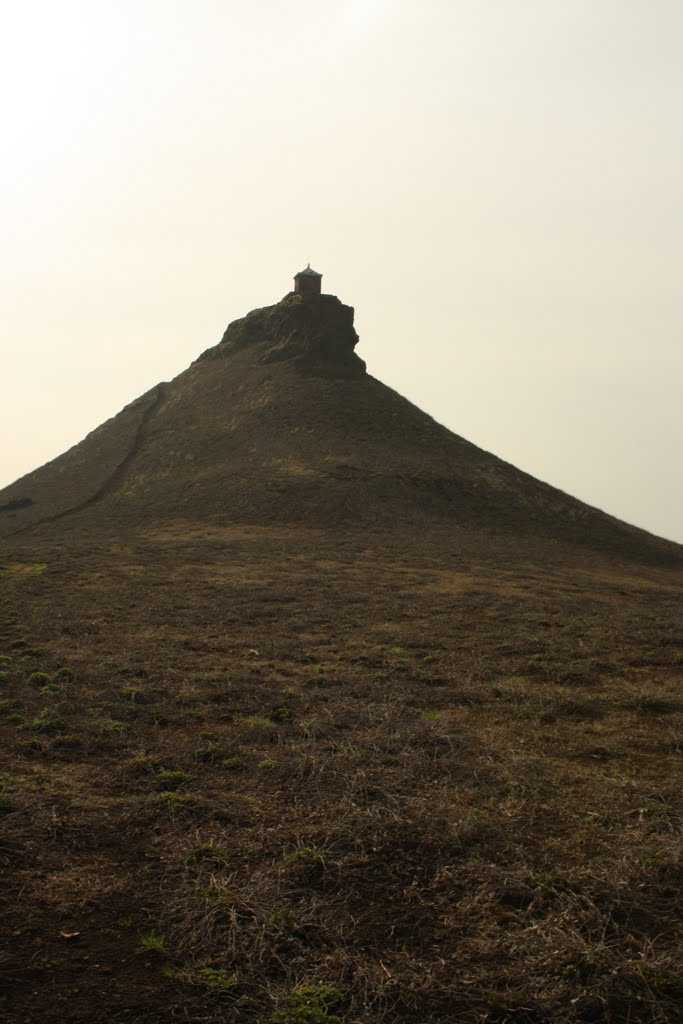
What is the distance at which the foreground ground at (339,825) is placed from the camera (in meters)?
8.00

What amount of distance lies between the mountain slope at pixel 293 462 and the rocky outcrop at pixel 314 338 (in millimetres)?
145

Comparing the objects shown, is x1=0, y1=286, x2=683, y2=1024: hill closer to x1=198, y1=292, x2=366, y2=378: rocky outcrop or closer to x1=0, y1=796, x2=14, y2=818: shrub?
x1=0, y1=796, x2=14, y2=818: shrub

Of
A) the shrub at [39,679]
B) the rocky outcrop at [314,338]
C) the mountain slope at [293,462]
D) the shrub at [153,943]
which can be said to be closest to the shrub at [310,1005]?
the shrub at [153,943]

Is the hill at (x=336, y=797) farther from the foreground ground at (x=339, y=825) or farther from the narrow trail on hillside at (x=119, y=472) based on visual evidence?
the narrow trail on hillside at (x=119, y=472)

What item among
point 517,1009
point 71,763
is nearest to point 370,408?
point 71,763

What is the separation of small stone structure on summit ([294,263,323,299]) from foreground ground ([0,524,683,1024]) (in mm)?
65742

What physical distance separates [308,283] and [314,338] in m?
5.90

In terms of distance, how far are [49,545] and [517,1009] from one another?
4560 centimetres

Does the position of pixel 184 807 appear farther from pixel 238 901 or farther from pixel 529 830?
pixel 529 830

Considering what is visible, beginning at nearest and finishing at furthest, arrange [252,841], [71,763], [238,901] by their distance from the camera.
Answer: [238,901] < [252,841] < [71,763]

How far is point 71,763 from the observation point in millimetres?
14258

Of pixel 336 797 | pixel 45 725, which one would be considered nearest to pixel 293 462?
pixel 45 725

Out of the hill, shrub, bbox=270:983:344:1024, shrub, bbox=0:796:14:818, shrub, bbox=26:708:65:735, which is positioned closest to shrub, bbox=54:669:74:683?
the hill

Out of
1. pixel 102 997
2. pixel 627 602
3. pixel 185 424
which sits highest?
pixel 185 424
